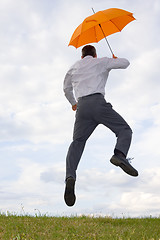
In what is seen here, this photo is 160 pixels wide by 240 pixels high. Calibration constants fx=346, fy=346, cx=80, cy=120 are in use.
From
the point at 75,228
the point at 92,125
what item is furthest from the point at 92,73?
the point at 75,228

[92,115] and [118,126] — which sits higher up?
[92,115]

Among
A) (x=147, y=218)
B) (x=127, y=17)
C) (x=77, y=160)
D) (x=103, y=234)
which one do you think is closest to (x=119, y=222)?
(x=147, y=218)

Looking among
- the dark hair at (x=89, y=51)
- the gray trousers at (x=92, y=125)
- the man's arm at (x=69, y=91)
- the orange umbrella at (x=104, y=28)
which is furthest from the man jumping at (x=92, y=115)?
the orange umbrella at (x=104, y=28)

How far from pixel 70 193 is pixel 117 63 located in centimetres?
287

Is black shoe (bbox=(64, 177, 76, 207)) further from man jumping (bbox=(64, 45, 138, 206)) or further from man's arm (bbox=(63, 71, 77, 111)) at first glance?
man's arm (bbox=(63, 71, 77, 111))

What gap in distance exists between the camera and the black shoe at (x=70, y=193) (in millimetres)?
7039

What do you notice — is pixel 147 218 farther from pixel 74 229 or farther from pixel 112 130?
pixel 112 130

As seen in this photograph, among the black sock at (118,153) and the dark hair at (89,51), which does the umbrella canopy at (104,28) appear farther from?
the black sock at (118,153)

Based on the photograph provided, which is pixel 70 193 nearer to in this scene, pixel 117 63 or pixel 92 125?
pixel 92 125

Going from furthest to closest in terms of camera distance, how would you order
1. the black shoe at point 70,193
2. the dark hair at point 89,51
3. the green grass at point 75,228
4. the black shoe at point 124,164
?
the dark hair at point 89,51, the green grass at point 75,228, the black shoe at point 70,193, the black shoe at point 124,164

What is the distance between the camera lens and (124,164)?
22.7ft

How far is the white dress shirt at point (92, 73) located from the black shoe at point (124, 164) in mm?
1410

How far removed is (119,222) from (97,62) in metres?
4.49

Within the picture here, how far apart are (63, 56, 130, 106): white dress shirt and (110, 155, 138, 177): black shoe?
141 centimetres
